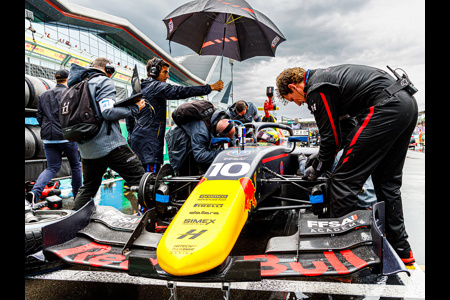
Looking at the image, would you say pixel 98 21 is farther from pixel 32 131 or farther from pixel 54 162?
pixel 54 162

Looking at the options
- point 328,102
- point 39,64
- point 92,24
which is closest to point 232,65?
point 328,102

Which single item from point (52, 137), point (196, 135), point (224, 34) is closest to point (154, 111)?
point (196, 135)

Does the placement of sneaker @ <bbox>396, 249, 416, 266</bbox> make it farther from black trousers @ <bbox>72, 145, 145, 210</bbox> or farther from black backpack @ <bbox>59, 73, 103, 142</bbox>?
black backpack @ <bbox>59, 73, 103, 142</bbox>

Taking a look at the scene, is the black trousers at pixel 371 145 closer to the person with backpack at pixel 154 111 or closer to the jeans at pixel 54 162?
the person with backpack at pixel 154 111

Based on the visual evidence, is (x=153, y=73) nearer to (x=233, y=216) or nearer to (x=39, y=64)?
(x=233, y=216)

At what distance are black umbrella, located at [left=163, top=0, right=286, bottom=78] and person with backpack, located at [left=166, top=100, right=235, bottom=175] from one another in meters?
1.97

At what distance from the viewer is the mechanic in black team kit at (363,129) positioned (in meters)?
2.20

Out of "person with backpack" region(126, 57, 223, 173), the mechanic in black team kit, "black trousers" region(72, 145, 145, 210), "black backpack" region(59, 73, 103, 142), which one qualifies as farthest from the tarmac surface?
"person with backpack" region(126, 57, 223, 173)

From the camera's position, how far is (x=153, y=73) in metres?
3.63

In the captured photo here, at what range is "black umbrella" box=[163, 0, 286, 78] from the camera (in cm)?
501

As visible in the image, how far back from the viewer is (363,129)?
2232 millimetres

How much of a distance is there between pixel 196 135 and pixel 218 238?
200 centimetres

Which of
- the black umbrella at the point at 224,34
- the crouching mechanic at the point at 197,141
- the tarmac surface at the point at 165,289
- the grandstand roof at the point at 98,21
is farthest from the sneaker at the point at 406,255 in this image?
the grandstand roof at the point at 98,21

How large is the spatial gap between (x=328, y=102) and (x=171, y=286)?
1779 mm
